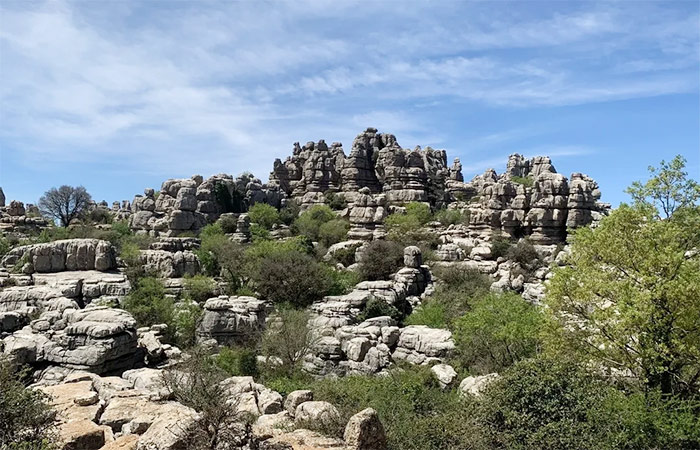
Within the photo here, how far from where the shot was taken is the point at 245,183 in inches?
2195

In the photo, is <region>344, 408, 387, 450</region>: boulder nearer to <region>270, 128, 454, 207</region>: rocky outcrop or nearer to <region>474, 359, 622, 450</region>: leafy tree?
<region>474, 359, 622, 450</region>: leafy tree

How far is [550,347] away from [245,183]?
46.9 m

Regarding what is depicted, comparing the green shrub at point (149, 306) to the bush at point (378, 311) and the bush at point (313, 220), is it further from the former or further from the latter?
the bush at point (313, 220)

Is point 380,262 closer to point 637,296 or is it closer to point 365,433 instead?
point 637,296

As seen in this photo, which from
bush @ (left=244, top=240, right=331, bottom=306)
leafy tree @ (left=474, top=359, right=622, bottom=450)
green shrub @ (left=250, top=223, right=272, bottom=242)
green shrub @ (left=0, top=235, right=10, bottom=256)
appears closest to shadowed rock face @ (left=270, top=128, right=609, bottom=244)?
green shrub @ (left=250, top=223, right=272, bottom=242)

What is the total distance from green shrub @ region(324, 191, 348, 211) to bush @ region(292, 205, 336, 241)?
96.3 inches

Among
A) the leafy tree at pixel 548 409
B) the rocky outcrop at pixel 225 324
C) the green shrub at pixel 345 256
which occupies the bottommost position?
the rocky outcrop at pixel 225 324

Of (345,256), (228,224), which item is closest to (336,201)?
(228,224)

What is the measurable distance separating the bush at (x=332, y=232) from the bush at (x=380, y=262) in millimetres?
9207

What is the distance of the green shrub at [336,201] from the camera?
53.5 metres

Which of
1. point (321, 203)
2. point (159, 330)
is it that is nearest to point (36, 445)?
point (159, 330)

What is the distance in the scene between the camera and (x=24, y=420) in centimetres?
864

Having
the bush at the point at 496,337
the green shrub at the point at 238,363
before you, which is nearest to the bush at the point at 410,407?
the bush at the point at 496,337

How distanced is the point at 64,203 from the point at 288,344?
46235 mm
